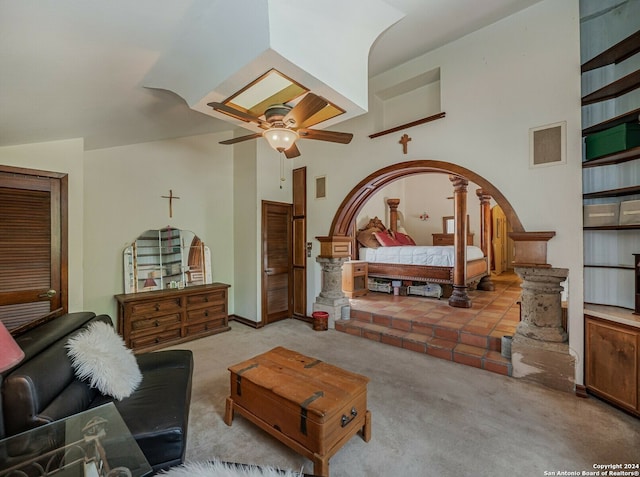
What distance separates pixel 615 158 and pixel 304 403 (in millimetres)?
3006

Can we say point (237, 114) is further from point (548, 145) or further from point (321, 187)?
point (548, 145)

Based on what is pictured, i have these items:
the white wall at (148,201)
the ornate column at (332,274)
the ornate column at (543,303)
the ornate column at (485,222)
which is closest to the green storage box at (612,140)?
the ornate column at (543,303)

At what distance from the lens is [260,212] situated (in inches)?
175

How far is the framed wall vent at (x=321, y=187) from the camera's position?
445 centimetres

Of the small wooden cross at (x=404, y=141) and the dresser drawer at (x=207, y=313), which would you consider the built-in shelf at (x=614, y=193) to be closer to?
the small wooden cross at (x=404, y=141)

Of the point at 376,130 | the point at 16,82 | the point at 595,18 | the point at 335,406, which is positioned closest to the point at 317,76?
the point at 16,82

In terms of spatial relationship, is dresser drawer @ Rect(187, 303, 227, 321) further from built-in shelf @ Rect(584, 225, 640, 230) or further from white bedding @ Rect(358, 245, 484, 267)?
built-in shelf @ Rect(584, 225, 640, 230)

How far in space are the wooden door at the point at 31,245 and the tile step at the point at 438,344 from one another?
3.31 meters

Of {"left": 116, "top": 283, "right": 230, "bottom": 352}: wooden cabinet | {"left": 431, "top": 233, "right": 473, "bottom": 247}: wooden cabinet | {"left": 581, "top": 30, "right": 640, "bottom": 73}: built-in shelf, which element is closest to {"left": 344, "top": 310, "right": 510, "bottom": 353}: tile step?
{"left": 116, "top": 283, "right": 230, "bottom": 352}: wooden cabinet

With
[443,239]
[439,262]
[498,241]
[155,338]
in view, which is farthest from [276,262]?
[498,241]

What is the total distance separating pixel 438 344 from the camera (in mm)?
3270

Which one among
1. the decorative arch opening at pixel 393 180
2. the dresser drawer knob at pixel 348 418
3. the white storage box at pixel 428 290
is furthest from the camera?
the white storage box at pixel 428 290

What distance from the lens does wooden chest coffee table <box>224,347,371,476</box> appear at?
157cm

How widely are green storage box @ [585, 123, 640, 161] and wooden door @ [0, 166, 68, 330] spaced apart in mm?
4730
